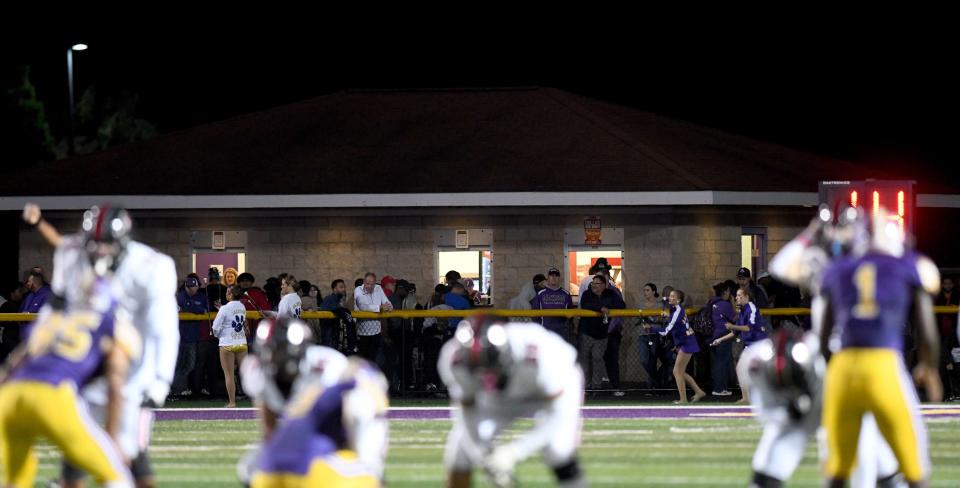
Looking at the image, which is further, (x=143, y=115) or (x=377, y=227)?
(x=143, y=115)

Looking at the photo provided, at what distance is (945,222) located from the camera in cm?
4684

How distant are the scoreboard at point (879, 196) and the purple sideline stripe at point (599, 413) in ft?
6.95

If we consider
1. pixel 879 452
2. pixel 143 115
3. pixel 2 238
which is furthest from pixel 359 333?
pixel 143 115

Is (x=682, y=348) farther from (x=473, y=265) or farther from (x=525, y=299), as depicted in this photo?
(x=473, y=265)

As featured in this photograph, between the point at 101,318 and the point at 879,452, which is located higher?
the point at 101,318

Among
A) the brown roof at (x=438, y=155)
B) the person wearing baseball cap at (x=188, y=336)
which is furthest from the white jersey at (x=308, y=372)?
the brown roof at (x=438, y=155)

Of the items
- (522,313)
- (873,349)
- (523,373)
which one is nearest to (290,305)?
(522,313)

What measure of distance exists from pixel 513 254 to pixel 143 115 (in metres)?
50.0

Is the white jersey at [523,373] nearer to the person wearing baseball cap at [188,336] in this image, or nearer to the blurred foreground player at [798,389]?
the blurred foreground player at [798,389]

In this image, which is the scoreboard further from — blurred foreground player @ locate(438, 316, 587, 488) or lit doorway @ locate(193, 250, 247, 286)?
lit doorway @ locate(193, 250, 247, 286)

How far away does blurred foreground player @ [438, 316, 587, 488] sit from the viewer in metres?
9.47

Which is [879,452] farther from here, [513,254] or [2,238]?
[2,238]

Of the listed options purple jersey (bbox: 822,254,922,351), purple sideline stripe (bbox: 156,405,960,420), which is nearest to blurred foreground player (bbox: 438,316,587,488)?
purple jersey (bbox: 822,254,922,351)

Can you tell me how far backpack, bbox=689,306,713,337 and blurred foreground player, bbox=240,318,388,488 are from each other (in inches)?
529
